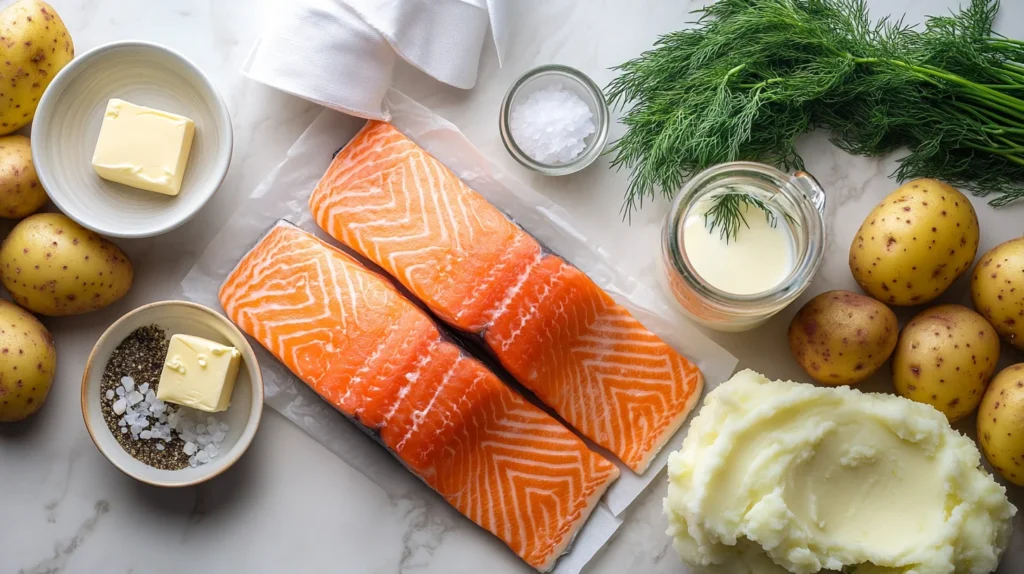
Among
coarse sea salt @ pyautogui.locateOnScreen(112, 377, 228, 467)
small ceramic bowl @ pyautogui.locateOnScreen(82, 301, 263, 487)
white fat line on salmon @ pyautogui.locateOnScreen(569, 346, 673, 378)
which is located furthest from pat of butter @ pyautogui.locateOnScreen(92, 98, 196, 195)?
white fat line on salmon @ pyautogui.locateOnScreen(569, 346, 673, 378)

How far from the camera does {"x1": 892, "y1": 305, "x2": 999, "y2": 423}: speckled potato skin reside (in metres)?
1.57

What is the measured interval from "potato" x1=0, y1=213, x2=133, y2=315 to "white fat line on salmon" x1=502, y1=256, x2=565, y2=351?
0.88 m

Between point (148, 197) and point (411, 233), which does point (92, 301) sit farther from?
point (411, 233)

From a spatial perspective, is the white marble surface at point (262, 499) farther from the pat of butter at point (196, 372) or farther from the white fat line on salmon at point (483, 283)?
the white fat line on salmon at point (483, 283)

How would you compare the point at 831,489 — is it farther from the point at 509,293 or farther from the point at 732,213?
the point at 509,293

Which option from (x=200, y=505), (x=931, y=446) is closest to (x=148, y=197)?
(x=200, y=505)

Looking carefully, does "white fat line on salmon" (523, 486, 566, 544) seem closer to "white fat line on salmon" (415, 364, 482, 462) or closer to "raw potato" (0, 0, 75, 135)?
"white fat line on salmon" (415, 364, 482, 462)

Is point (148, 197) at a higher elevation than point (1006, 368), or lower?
lower

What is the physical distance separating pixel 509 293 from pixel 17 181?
1079mm

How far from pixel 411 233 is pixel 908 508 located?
46.9 inches

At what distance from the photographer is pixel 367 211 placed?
1717 mm

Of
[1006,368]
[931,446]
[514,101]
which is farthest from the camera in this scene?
[514,101]

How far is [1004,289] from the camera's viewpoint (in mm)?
1581

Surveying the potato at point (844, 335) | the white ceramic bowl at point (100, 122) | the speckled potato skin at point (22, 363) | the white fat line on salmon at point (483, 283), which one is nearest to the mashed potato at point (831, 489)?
the potato at point (844, 335)
